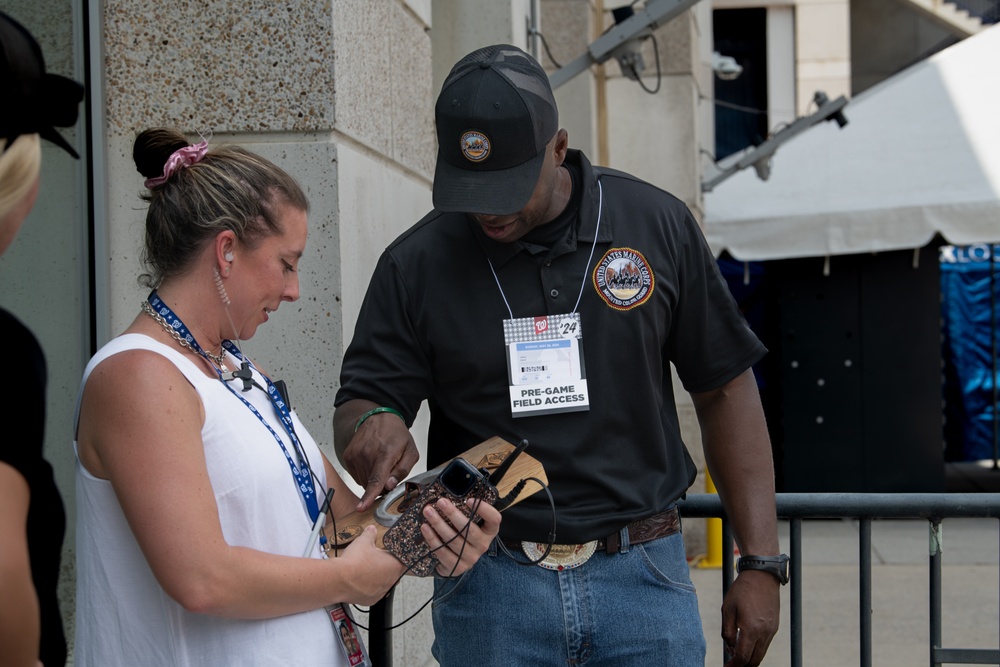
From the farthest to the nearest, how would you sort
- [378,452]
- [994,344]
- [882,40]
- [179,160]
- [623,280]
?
[882,40] < [994,344] < [623,280] < [378,452] < [179,160]

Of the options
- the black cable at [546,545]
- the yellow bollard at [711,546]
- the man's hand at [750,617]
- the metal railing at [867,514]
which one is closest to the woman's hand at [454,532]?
the black cable at [546,545]

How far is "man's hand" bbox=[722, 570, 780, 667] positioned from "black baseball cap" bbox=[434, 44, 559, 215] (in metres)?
0.96

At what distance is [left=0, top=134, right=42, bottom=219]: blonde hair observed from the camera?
1314mm

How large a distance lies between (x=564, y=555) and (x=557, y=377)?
1.21ft

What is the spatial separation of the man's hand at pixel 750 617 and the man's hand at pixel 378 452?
2.54ft

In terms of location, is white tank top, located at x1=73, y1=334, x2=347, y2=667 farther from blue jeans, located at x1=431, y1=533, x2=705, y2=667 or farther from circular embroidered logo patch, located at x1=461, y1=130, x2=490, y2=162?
circular embroidered logo patch, located at x1=461, y1=130, x2=490, y2=162

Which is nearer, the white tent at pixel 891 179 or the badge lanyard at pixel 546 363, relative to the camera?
the badge lanyard at pixel 546 363

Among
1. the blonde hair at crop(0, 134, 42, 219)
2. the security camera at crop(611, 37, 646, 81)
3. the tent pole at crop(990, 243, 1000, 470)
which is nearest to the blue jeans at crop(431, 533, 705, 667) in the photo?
the blonde hair at crop(0, 134, 42, 219)

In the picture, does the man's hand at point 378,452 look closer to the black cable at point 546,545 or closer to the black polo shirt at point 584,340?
the black polo shirt at point 584,340

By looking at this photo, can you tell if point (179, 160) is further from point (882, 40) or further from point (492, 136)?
point (882, 40)

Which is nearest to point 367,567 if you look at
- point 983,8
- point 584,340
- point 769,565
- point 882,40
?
point 584,340

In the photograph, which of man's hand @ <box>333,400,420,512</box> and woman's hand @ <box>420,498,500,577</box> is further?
man's hand @ <box>333,400,420,512</box>

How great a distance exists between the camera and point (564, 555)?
231 centimetres

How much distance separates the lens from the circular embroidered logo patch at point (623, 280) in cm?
237
